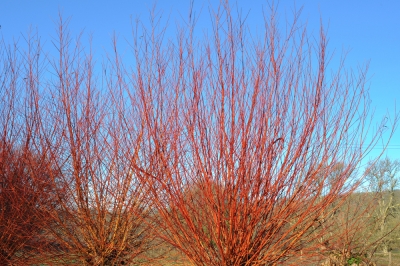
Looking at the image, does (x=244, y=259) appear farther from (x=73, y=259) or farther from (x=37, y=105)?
(x=37, y=105)

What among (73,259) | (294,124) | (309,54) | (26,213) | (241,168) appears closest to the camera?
(241,168)

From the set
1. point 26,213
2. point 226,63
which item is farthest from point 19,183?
point 226,63

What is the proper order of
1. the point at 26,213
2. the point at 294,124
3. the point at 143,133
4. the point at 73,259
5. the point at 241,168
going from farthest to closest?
the point at 26,213, the point at 73,259, the point at 143,133, the point at 294,124, the point at 241,168

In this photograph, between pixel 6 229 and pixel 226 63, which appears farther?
pixel 6 229

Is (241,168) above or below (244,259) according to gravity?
above

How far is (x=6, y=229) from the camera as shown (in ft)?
13.9

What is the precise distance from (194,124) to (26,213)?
2.69 meters

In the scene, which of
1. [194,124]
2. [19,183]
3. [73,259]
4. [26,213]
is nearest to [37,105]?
[19,183]

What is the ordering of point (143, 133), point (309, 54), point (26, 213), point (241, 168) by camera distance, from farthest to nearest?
point (26, 213)
point (143, 133)
point (309, 54)
point (241, 168)

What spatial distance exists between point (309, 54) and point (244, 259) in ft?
5.16

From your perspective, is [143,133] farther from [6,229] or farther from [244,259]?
[6,229]

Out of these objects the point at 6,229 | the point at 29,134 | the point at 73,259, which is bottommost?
the point at 73,259

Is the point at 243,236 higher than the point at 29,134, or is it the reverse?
the point at 29,134

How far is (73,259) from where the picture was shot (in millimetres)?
4094
